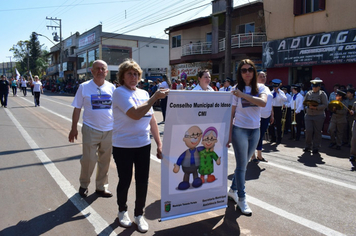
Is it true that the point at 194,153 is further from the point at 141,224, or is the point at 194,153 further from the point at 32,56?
the point at 32,56

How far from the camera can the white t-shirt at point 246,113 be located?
3.93m

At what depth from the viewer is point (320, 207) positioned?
4137 mm

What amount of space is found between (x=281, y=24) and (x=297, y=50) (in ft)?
6.42

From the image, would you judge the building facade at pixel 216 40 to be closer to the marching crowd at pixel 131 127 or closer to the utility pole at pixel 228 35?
the utility pole at pixel 228 35

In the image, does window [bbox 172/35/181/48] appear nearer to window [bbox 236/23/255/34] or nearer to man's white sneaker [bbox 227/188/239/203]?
window [bbox 236/23/255/34]

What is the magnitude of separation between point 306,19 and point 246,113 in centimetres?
1388

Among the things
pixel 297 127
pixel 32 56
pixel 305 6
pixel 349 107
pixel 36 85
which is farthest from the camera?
pixel 32 56

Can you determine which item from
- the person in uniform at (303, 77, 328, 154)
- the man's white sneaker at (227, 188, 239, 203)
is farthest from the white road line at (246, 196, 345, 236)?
the person in uniform at (303, 77, 328, 154)

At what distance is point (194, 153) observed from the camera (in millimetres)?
3420

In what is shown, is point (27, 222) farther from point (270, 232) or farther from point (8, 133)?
point (8, 133)

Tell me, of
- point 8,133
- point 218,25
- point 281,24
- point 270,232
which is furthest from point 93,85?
point 218,25

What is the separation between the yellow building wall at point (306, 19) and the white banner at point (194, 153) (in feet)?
43.2

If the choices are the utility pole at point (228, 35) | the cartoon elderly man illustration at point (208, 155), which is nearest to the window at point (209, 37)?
the utility pole at point (228, 35)

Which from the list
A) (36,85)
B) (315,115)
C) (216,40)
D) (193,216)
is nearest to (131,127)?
(193,216)
